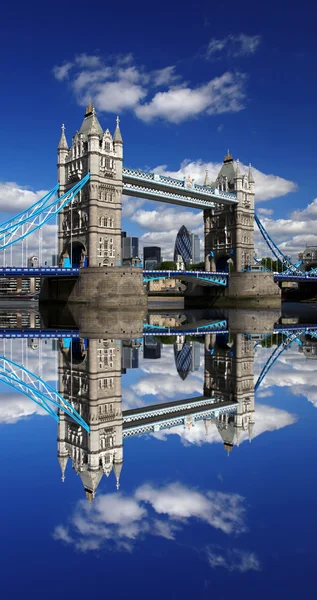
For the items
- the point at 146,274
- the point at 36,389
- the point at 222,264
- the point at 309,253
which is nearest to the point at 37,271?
the point at 146,274

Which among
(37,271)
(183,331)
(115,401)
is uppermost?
(37,271)

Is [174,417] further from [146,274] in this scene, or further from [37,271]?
[146,274]

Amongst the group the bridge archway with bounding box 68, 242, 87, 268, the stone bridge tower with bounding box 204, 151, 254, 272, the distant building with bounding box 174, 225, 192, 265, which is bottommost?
the bridge archway with bounding box 68, 242, 87, 268

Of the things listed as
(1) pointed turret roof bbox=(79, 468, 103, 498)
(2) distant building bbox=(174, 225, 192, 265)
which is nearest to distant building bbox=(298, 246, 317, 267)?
(2) distant building bbox=(174, 225, 192, 265)

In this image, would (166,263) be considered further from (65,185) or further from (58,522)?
(58,522)

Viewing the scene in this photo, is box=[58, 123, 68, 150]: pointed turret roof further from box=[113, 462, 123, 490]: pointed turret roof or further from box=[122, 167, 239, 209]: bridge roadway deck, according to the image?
box=[113, 462, 123, 490]: pointed turret roof

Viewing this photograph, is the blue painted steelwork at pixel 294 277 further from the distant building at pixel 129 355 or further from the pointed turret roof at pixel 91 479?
the pointed turret roof at pixel 91 479

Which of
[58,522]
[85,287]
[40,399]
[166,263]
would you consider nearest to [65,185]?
[85,287]
